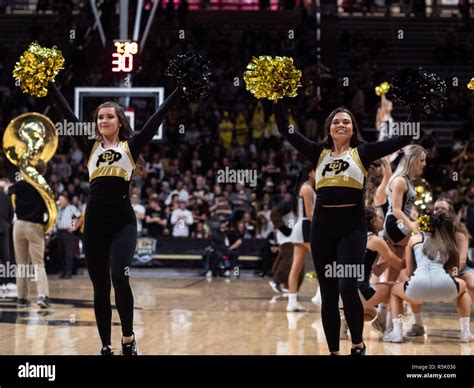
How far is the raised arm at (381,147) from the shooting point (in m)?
5.86

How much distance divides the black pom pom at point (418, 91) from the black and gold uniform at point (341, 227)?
0.90 feet

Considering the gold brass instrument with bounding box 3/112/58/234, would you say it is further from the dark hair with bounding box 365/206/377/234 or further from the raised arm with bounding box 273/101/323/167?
the raised arm with bounding box 273/101/323/167

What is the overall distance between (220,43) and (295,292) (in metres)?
13.4

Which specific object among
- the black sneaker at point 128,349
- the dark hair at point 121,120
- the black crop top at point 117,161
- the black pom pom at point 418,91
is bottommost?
the black sneaker at point 128,349

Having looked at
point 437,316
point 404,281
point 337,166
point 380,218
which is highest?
point 337,166

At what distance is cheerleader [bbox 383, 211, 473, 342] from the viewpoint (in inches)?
300

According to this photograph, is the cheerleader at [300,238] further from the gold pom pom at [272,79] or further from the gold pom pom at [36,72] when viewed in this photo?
the gold pom pom at [36,72]

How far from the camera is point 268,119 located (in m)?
20.4

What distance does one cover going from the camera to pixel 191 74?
6.13m

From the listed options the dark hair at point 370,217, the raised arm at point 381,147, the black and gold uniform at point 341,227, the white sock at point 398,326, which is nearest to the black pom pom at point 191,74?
the black and gold uniform at point 341,227

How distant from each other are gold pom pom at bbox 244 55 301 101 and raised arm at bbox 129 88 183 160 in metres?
Answer: 0.51

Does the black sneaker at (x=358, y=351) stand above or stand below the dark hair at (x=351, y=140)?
below

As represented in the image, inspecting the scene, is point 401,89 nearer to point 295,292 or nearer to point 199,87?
point 199,87
